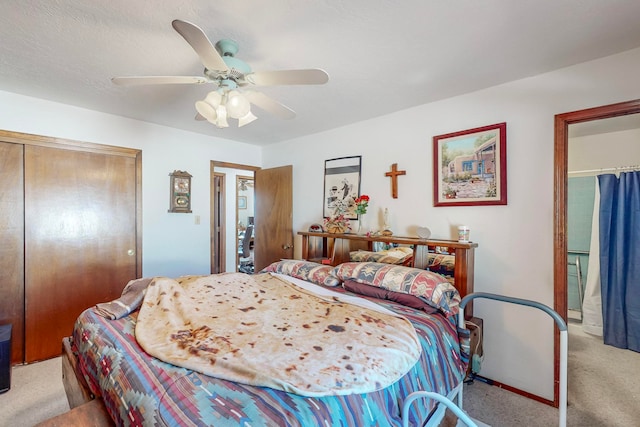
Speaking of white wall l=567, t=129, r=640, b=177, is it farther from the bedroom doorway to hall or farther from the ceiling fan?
the bedroom doorway to hall

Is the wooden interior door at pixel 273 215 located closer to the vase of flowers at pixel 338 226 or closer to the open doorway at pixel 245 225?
the vase of flowers at pixel 338 226

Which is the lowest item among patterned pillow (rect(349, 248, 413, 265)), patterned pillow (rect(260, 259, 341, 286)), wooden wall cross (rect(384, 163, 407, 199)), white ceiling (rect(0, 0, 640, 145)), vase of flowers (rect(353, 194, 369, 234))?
patterned pillow (rect(260, 259, 341, 286))

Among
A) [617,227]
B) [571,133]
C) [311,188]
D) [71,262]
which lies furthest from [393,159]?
[71,262]

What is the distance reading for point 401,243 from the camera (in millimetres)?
2480

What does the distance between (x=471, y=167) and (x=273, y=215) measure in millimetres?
2598

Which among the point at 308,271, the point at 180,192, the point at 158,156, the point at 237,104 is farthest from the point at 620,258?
the point at 158,156

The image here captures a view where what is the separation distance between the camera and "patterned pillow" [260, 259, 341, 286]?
2.49m

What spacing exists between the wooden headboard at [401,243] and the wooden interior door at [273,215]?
1.81ft

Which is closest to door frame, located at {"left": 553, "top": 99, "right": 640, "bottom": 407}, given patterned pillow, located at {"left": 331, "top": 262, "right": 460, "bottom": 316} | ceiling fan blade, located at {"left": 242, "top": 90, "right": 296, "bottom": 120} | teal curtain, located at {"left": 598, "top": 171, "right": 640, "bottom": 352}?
patterned pillow, located at {"left": 331, "top": 262, "right": 460, "bottom": 316}

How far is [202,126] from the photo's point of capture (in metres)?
3.43

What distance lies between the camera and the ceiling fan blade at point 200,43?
110 cm

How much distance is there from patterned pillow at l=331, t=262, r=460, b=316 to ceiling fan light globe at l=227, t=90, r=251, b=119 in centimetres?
147

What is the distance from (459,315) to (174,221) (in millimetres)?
3216

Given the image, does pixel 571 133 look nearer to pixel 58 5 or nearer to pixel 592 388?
pixel 592 388
